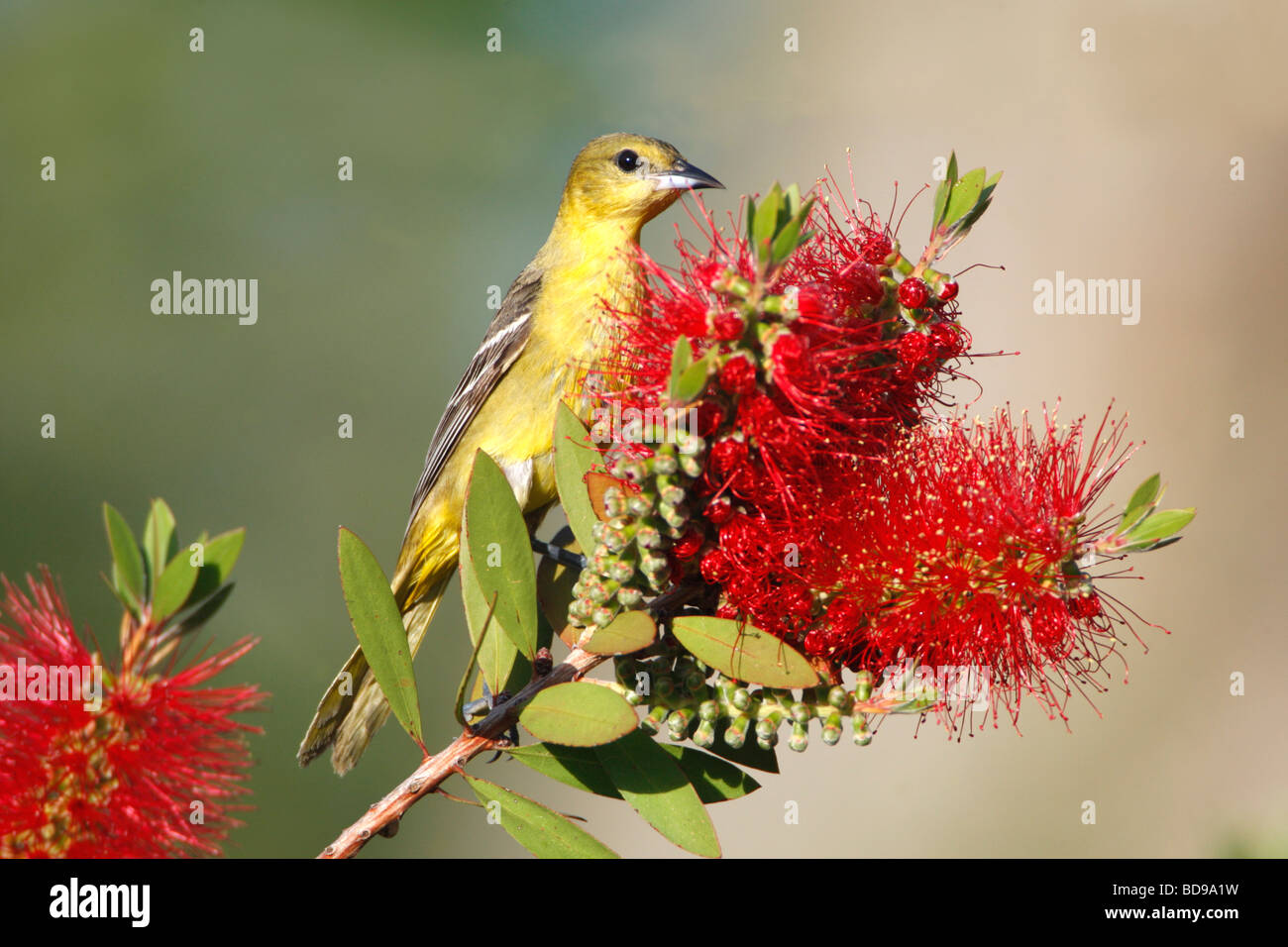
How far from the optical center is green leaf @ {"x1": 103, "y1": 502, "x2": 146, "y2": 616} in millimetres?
1176

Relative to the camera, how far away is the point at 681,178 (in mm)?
4008

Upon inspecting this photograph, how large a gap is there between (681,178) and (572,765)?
2.82m

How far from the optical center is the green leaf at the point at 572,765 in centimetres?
169

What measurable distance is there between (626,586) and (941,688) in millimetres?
517

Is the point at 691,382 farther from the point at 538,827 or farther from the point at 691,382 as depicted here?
the point at 538,827

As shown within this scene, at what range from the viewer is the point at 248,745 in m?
1.44

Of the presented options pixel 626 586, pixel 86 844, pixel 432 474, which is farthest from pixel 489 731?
pixel 432 474

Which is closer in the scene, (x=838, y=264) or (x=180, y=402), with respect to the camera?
(x=838, y=264)

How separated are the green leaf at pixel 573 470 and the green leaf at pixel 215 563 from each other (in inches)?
24.8

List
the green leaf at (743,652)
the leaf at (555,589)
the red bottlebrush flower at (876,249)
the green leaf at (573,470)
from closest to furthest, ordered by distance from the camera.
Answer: the green leaf at (743,652) → the green leaf at (573,470) → the red bottlebrush flower at (876,249) → the leaf at (555,589)

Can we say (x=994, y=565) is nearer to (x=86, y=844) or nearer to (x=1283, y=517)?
(x=86, y=844)

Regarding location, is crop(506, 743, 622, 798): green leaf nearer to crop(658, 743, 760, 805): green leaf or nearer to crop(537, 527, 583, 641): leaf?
crop(658, 743, 760, 805): green leaf

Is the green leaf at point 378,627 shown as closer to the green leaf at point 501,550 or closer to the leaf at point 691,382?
the green leaf at point 501,550

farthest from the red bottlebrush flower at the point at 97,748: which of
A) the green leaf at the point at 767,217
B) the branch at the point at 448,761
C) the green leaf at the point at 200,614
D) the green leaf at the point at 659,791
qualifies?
the green leaf at the point at 767,217
